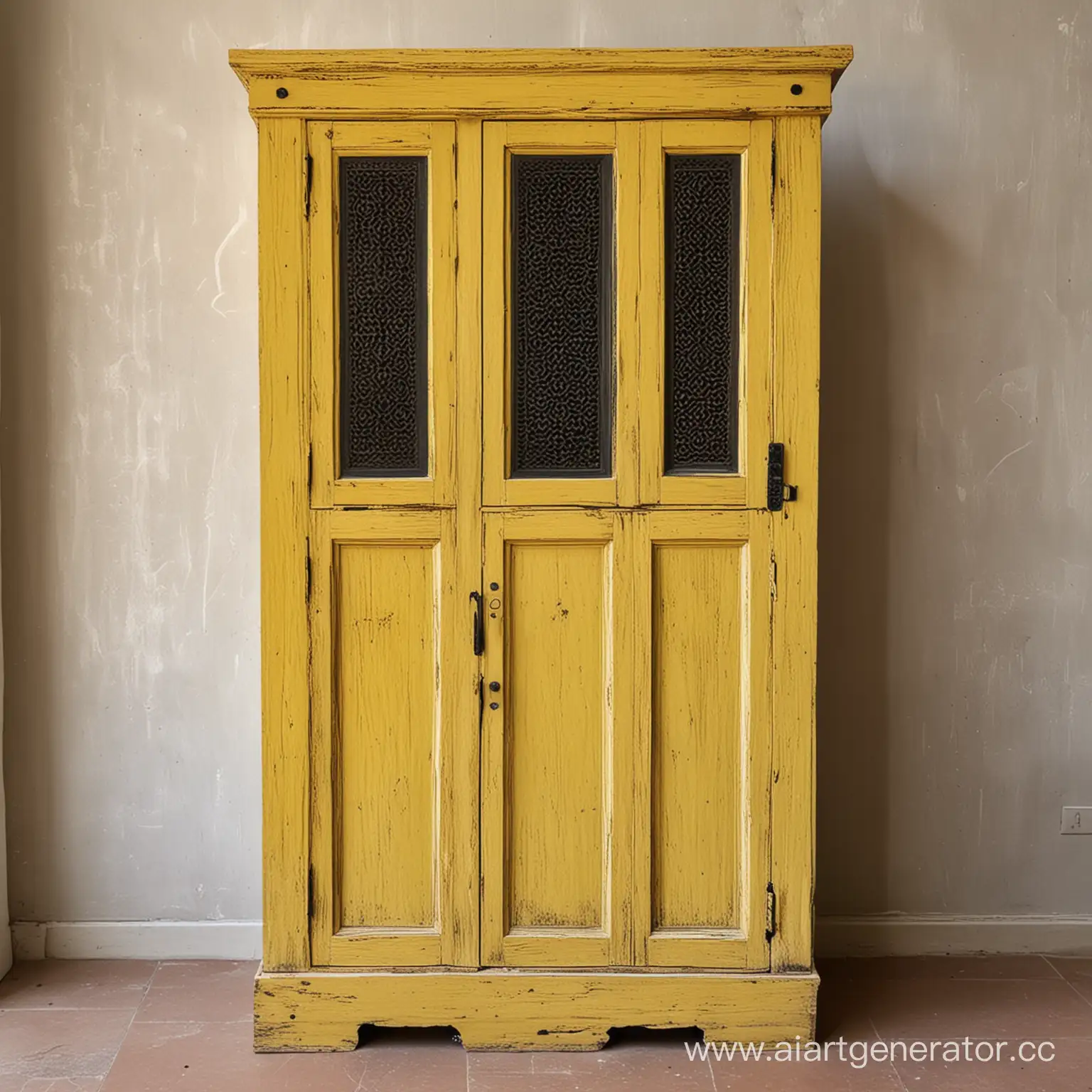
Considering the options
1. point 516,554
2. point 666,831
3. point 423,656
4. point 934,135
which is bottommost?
point 666,831

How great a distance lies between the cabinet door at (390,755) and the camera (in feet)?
7.86

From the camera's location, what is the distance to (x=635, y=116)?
233cm

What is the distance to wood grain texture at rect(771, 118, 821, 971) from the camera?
7.67 ft

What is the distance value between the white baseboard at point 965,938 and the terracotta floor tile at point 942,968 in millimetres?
22

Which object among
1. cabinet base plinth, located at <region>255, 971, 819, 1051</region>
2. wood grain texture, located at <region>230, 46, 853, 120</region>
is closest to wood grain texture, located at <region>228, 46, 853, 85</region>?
wood grain texture, located at <region>230, 46, 853, 120</region>

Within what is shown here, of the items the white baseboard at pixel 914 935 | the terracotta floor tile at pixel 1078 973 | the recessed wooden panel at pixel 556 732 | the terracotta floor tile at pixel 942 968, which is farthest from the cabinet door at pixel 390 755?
the terracotta floor tile at pixel 1078 973

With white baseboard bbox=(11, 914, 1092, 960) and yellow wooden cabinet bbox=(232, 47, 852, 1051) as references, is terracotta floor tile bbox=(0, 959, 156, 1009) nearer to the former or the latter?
white baseboard bbox=(11, 914, 1092, 960)

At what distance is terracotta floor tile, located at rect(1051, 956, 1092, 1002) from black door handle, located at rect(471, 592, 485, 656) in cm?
182

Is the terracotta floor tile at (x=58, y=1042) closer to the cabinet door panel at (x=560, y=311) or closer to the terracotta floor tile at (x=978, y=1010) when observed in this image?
the cabinet door panel at (x=560, y=311)

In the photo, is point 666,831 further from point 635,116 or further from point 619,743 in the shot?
point 635,116

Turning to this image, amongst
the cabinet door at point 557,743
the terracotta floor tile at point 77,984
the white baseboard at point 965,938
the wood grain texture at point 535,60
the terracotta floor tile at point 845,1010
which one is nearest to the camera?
the wood grain texture at point 535,60

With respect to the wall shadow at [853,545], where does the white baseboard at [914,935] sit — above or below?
below

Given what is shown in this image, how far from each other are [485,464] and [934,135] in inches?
62.1

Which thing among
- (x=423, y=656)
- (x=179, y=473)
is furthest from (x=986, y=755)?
(x=179, y=473)
